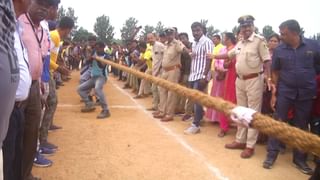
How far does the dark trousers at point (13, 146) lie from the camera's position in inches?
117

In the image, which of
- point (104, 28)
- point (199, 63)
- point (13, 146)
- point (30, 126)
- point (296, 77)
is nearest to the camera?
point (13, 146)

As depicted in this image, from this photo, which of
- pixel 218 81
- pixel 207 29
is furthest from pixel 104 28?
pixel 218 81

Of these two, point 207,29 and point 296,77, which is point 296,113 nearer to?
point 296,77

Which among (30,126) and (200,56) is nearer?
(30,126)

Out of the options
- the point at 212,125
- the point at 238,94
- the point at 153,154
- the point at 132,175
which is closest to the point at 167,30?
the point at 212,125

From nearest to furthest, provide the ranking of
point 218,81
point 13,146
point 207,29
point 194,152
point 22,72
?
point 22,72 → point 13,146 → point 194,152 → point 218,81 → point 207,29

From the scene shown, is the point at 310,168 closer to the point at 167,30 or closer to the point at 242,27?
the point at 242,27

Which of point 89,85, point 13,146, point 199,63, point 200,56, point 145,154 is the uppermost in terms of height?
point 200,56

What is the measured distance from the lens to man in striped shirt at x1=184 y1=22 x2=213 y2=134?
267 inches

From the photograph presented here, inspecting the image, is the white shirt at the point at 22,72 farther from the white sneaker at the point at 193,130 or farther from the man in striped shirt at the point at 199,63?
the man in striped shirt at the point at 199,63

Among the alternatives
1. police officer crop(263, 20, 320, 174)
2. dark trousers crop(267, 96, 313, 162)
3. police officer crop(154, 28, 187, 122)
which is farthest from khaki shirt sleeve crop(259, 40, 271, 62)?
police officer crop(154, 28, 187, 122)

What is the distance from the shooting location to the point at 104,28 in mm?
48719

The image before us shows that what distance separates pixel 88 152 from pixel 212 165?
1.73 m

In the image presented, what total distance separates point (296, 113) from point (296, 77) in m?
0.47
